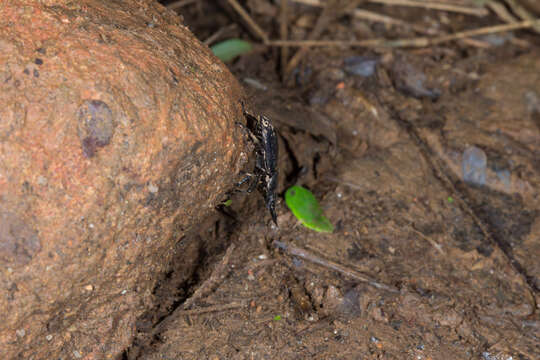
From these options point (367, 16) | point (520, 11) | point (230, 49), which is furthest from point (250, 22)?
point (520, 11)

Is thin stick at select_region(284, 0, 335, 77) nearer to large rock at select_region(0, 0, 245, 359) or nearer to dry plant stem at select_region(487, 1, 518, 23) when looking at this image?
dry plant stem at select_region(487, 1, 518, 23)

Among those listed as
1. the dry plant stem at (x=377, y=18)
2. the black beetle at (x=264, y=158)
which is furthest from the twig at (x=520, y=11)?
the black beetle at (x=264, y=158)

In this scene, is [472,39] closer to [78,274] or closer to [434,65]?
[434,65]

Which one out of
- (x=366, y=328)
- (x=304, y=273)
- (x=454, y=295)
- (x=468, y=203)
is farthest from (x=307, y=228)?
(x=468, y=203)

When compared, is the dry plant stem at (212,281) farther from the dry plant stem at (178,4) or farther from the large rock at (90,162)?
the dry plant stem at (178,4)

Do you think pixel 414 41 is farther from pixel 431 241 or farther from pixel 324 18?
pixel 431 241

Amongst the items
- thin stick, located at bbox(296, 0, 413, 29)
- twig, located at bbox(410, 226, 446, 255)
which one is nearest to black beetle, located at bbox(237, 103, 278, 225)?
twig, located at bbox(410, 226, 446, 255)
